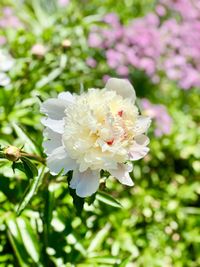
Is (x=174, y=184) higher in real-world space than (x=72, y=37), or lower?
lower

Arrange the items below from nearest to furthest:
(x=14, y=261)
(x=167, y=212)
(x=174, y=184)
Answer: (x=14, y=261), (x=167, y=212), (x=174, y=184)

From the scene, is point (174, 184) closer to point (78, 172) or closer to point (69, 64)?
point (69, 64)

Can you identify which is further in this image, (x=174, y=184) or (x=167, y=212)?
(x=174, y=184)

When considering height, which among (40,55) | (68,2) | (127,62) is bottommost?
(127,62)

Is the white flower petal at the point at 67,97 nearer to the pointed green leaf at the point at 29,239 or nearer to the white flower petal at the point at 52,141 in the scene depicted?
the white flower petal at the point at 52,141

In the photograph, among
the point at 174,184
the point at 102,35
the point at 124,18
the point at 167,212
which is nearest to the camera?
the point at 167,212

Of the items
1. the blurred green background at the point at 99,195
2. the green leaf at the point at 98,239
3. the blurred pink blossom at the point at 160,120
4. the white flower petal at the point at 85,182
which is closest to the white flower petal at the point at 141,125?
the white flower petal at the point at 85,182

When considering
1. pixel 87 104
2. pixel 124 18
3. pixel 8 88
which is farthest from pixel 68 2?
pixel 87 104
